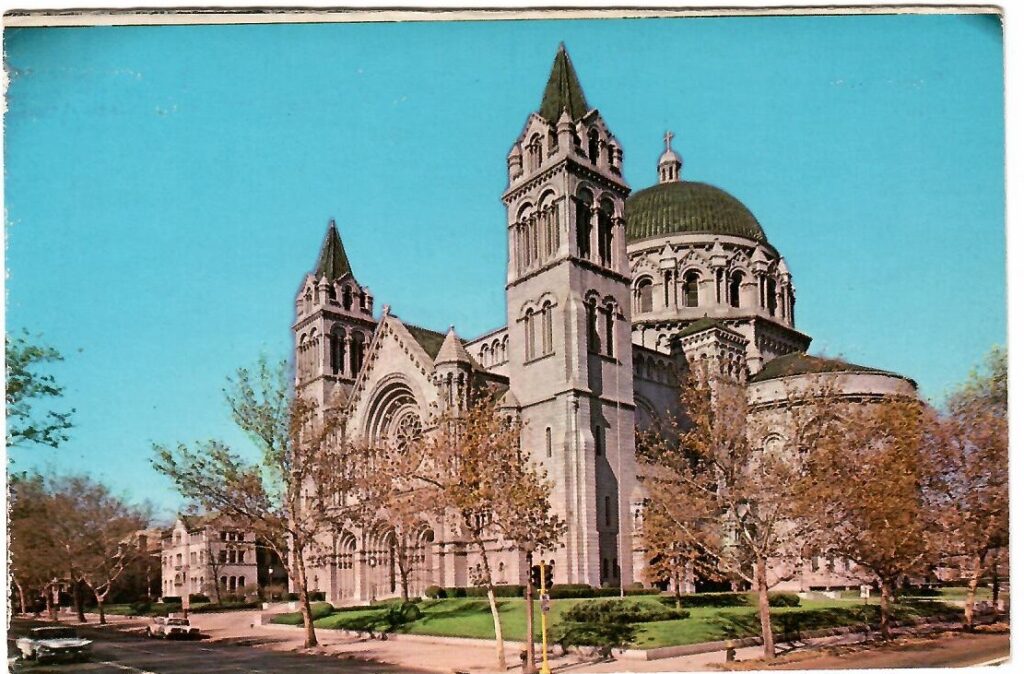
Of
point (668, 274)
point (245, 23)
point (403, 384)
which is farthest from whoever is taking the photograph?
point (668, 274)

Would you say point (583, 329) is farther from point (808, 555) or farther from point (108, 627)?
point (108, 627)

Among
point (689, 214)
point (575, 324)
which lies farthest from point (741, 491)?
point (689, 214)

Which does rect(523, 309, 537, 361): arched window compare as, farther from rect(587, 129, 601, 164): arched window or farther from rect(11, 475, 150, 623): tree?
rect(11, 475, 150, 623): tree

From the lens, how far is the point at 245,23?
2189cm

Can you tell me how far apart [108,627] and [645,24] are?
76.1 feet

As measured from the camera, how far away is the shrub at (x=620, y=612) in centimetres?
2669

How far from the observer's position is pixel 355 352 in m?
50.7

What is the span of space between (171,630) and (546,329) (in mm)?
17697

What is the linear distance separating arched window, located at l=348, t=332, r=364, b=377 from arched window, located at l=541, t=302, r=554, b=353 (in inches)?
535

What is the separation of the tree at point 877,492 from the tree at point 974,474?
585 mm

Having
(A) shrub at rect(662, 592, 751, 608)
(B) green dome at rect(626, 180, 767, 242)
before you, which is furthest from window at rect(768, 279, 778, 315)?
(A) shrub at rect(662, 592, 751, 608)

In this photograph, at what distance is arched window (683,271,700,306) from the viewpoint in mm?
56406

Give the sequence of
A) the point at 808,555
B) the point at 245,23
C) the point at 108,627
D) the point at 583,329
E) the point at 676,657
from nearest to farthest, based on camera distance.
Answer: the point at 245,23
the point at 676,657
the point at 808,555
the point at 108,627
the point at 583,329

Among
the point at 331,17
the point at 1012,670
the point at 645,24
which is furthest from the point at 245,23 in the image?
the point at 1012,670
